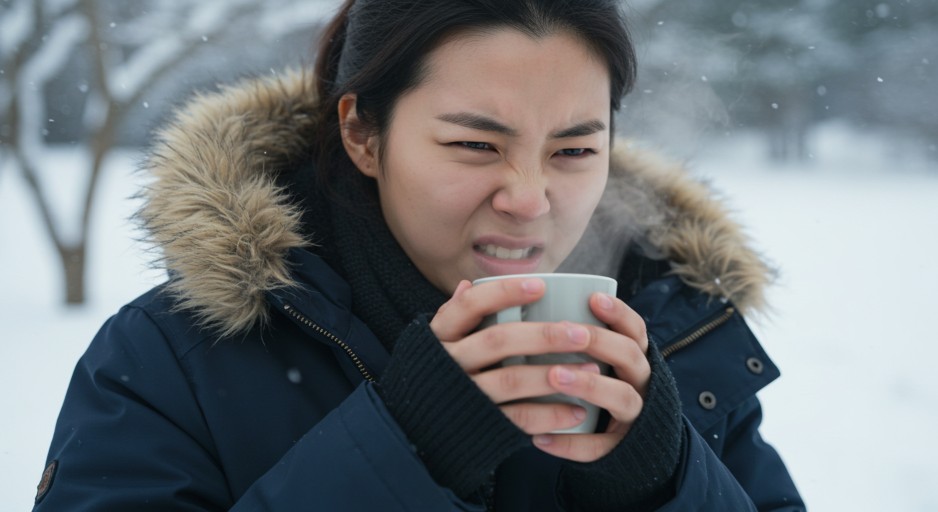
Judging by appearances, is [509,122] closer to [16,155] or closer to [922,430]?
[922,430]

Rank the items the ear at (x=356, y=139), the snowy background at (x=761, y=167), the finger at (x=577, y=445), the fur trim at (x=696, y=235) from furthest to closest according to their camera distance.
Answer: the snowy background at (x=761, y=167) → the fur trim at (x=696, y=235) → the ear at (x=356, y=139) → the finger at (x=577, y=445)

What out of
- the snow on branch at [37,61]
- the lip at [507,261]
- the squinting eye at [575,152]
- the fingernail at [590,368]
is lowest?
the fingernail at [590,368]

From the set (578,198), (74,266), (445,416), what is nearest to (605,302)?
(445,416)

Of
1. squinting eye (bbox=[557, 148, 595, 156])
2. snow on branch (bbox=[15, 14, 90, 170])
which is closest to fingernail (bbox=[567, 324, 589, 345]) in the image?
squinting eye (bbox=[557, 148, 595, 156])

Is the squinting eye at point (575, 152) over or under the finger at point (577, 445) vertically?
over

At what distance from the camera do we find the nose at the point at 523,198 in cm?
146

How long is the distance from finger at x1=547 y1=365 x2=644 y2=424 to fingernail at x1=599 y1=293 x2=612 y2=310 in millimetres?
97

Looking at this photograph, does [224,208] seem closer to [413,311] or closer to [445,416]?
[413,311]

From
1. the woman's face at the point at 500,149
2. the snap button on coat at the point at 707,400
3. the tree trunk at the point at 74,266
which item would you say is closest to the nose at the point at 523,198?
the woman's face at the point at 500,149

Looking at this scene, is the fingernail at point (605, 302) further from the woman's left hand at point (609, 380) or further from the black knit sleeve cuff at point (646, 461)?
the black knit sleeve cuff at point (646, 461)

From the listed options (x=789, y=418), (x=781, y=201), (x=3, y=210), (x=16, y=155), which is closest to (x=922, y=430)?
(x=789, y=418)

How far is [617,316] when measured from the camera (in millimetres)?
1120

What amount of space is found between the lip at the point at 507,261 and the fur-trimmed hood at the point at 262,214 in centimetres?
37

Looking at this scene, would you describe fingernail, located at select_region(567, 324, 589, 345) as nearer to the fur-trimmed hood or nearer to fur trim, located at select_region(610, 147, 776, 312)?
the fur-trimmed hood
